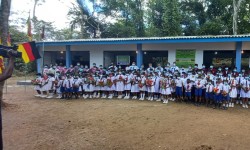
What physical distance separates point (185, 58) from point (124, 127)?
33.4 ft

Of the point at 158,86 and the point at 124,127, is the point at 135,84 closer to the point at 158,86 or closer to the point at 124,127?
the point at 158,86

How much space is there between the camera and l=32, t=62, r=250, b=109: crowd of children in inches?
444

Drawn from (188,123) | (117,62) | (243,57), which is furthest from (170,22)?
(188,123)

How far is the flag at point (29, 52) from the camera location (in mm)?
7297

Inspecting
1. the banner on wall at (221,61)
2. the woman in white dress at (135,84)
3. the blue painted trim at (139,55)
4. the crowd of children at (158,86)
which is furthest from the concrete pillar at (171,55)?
the woman in white dress at (135,84)

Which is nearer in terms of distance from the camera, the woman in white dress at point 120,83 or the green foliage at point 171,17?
the woman in white dress at point 120,83

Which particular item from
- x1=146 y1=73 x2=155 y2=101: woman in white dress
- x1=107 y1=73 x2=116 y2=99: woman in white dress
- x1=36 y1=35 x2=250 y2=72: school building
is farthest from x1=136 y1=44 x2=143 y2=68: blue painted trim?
x1=146 y1=73 x2=155 y2=101: woman in white dress

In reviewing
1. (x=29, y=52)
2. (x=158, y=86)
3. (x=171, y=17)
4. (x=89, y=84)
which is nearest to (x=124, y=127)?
(x=29, y=52)

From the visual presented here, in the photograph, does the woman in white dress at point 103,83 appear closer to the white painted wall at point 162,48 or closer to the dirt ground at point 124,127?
the dirt ground at point 124,127

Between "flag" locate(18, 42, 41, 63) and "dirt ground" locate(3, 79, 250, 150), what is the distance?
7.05ft

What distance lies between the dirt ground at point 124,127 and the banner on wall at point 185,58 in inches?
229

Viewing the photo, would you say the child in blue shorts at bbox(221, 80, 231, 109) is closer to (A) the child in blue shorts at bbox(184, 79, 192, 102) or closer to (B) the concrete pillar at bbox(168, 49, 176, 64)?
(A) the child in blue shorts at bbox(184, 79, 192, 102)

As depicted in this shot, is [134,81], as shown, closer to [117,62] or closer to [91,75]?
[91,75]

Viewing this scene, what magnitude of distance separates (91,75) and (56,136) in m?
7.04
